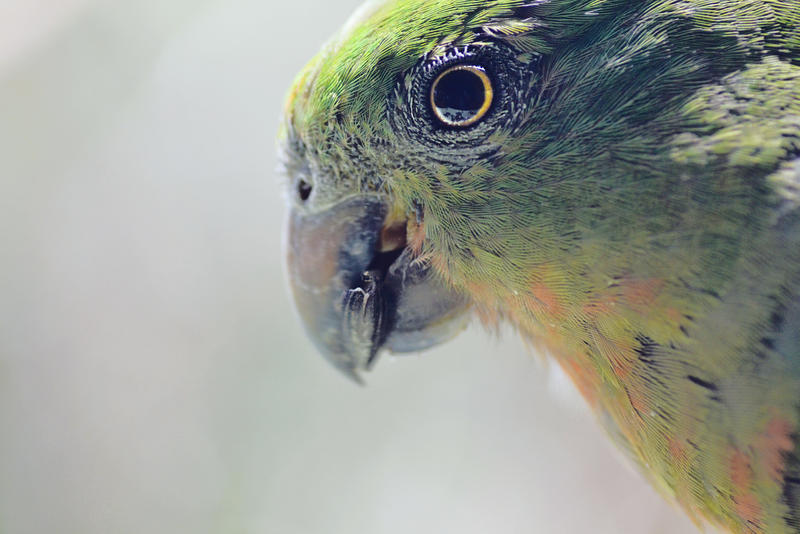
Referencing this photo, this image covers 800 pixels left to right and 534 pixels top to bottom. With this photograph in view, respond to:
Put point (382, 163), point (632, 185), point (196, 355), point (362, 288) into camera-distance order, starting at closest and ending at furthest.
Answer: point (632, 185)
point (382, 163)
point (362, 288)
point (196, 355)

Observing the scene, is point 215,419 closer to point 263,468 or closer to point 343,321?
point 263,468

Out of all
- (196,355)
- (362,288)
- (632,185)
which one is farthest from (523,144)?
(196,355)

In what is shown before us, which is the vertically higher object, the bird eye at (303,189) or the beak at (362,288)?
the bird eye at (303,189)

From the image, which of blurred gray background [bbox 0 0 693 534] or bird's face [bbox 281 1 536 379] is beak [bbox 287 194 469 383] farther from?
blurred gray background [bbox 0 0 693 534]

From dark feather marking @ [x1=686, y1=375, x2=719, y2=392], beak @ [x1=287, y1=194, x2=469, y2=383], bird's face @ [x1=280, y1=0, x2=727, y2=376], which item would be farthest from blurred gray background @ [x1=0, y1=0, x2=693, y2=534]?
dark feather marking @ [x1=686, y1=375, x2=719, y2=392]

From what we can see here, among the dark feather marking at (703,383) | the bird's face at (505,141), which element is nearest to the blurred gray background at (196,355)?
the bird's face at (505,141)

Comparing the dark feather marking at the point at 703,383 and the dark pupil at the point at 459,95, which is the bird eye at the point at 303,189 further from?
the dark feather marking at the point at 703,383

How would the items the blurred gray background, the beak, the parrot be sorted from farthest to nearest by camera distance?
the blurred gray background, the beak, the parrot

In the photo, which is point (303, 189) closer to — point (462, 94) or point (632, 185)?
point (462, 94)
